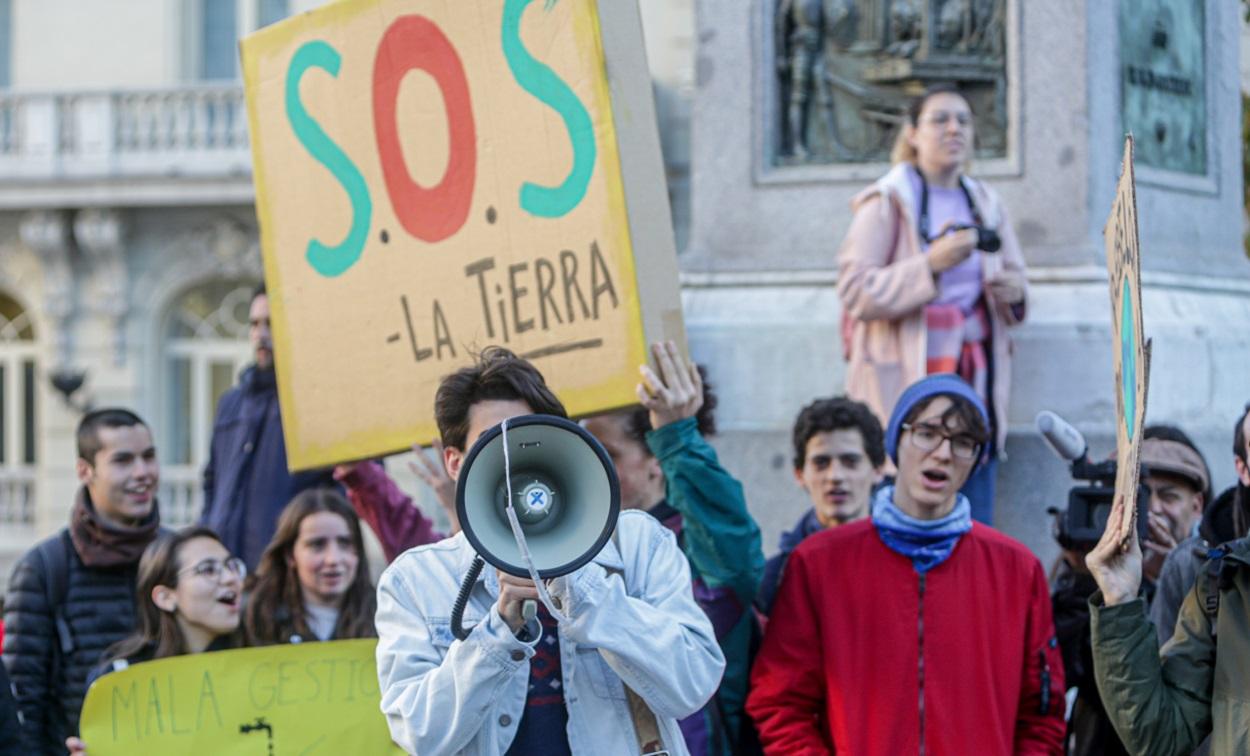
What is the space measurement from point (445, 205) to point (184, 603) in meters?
1.16

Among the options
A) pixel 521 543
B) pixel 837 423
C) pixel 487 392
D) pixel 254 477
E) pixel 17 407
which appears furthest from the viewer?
pixel 17 407

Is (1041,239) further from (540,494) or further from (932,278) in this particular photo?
(540,494)

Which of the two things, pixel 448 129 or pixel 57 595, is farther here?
pixel 57 595

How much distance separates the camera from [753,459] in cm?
636

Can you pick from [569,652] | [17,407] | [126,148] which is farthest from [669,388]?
[17,407]

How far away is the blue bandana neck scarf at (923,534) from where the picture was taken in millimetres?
4234

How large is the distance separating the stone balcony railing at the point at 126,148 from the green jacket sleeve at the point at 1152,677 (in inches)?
759

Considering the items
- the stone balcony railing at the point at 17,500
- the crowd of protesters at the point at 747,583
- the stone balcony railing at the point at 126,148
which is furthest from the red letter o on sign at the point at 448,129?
the stone balcony railing at the point at 17,500

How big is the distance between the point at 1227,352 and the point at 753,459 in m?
1.49

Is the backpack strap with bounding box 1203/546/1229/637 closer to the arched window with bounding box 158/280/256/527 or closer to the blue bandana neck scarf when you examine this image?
the blue bandana neck scarf

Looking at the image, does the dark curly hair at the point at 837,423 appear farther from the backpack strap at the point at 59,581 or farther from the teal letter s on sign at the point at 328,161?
the backpack strap at the point at 59,581

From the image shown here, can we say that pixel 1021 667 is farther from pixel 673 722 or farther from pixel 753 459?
pixel 753 459

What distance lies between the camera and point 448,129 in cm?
481

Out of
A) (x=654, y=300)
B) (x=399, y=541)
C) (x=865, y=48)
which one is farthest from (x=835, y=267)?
(x=654, y=300)
